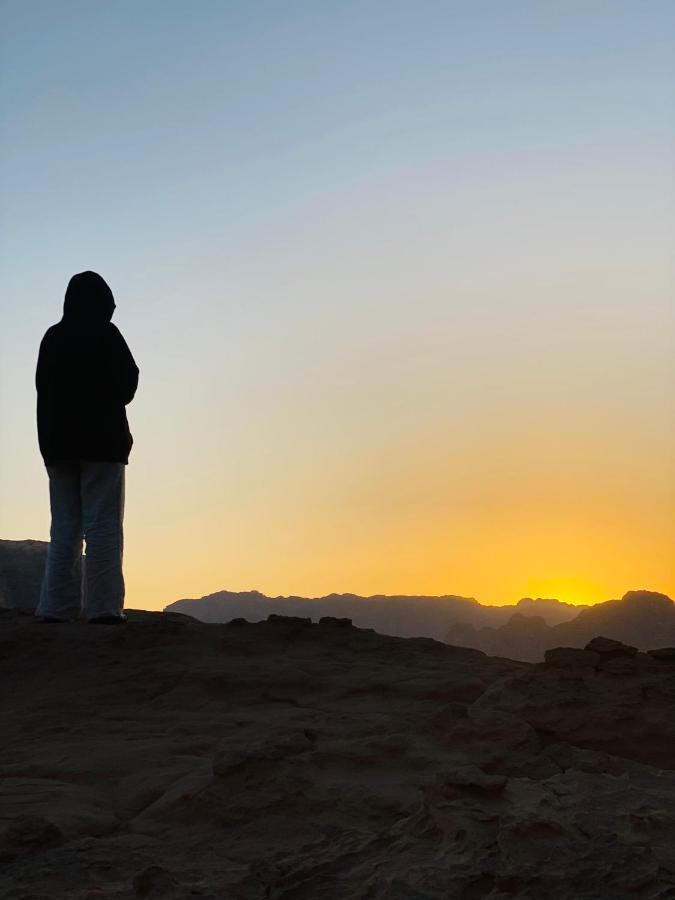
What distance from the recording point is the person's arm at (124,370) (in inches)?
251

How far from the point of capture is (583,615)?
21.5m

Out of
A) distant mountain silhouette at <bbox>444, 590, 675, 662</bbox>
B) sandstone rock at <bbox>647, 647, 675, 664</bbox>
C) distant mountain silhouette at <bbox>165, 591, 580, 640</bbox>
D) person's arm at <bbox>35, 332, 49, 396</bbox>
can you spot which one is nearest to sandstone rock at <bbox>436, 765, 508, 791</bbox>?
sandstone rock at <bbox>647, 647, 675, 664</bbox>

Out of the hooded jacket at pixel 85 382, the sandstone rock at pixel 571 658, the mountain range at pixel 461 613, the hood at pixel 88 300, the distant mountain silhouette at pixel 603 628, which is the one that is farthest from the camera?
the distant mountain silhouette at pixel 603 628

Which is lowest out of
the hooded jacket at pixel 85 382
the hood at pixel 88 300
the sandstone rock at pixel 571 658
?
the sandstone rock at pixel 571 658

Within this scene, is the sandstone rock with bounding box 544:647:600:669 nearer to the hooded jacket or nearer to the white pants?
the white pants

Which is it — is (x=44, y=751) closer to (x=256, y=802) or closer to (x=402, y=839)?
(x=256, y=802)

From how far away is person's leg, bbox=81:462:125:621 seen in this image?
19.8ft

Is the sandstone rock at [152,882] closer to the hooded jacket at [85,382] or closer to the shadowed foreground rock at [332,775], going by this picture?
the shadowed foreground rock at [332,775]

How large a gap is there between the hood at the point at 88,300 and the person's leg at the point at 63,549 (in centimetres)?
109

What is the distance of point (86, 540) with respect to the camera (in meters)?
6.14

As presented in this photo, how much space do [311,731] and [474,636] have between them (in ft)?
68.3

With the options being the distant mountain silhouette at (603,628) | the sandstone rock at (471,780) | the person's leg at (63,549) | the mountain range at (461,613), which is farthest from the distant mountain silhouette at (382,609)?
the sandstone rock at (471,780)

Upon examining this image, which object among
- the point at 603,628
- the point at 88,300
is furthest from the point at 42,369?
the point at 603,628

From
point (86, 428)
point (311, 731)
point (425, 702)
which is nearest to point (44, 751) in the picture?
point (311, 731)
